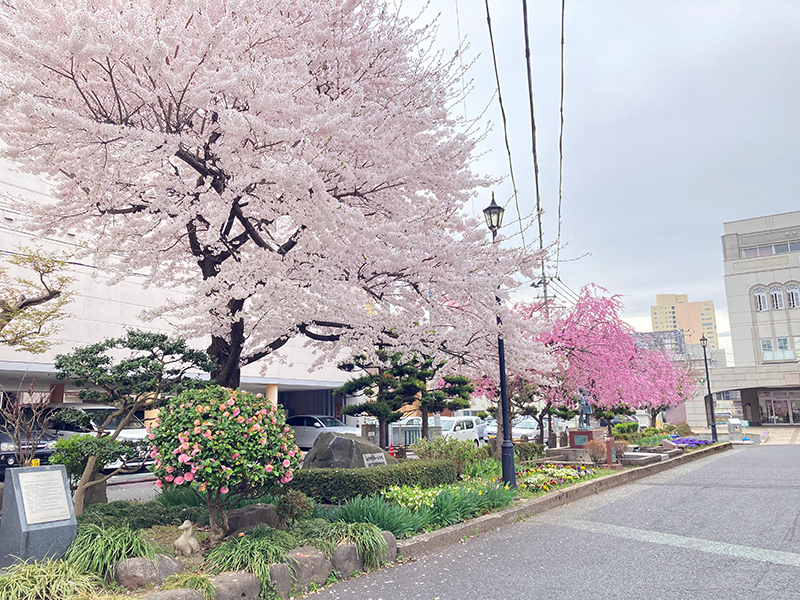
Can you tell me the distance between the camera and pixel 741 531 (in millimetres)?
8492

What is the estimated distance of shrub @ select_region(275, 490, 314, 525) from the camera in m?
7.07

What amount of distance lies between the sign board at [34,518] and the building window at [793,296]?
62.5 m

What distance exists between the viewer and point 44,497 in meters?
5.44

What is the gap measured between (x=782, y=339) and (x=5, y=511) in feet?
203

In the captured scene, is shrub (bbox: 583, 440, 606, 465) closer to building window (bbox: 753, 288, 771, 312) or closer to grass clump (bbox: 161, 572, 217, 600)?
grass clump (bbox: 161, 572, 217, 600)

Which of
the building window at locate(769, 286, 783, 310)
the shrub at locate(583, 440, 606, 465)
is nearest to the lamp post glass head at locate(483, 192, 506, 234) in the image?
the shrub at locate(583, 440, 606, 465)

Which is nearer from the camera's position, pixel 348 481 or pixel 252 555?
pixel 252 555

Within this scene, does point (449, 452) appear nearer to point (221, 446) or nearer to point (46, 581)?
point (221, 446)

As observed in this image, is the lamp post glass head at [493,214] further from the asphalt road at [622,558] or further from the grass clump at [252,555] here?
the grass clump at [252,555]

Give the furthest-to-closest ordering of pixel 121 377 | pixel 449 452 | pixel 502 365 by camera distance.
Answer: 1. pixel 449 452
2. pixel 502 365
3. pixel 121 377

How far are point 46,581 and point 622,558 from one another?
6448 mm

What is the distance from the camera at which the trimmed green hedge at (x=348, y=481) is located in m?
9.35

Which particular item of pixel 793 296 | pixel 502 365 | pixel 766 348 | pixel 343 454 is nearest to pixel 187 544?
pixel 343 454

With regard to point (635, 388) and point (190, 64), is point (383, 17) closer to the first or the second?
point (190, 64)
